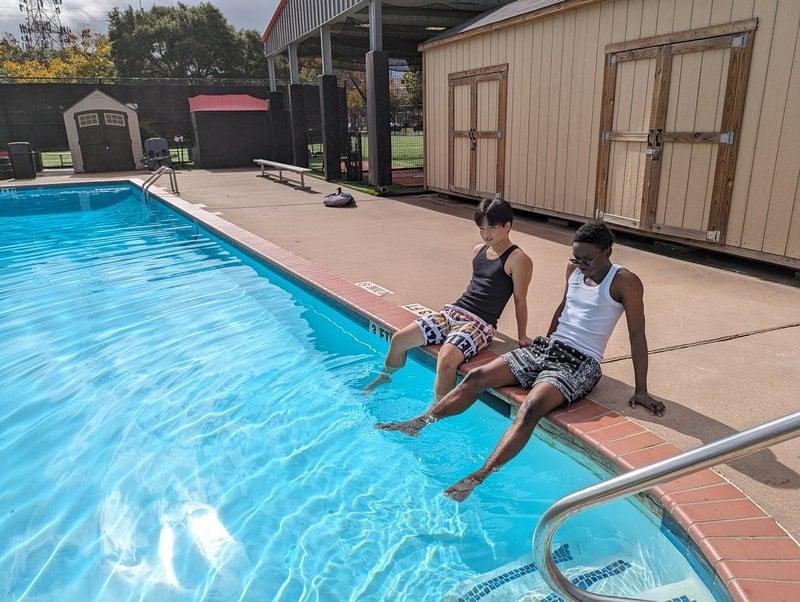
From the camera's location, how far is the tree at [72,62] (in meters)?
42.3

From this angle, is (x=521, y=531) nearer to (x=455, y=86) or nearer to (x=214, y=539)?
(x=214, y=539)

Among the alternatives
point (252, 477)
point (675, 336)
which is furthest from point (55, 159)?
point (675, 336)

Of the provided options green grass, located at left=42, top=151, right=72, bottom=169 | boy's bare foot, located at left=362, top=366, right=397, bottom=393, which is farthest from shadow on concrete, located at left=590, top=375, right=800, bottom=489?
green grass, located at left=42, top=151, right=72, bottom=169

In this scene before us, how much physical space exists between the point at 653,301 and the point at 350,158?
37.4 feet

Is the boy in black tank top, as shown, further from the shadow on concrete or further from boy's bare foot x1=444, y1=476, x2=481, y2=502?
boy's bare foot x1=444, y1=476, x2=481, y2=502

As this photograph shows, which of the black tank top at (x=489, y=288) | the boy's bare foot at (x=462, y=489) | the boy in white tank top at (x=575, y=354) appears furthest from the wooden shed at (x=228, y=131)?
the boy's bare foot at (x=462, y=489)

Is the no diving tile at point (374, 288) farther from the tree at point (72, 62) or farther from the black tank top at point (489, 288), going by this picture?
the tree at point (72, 62)

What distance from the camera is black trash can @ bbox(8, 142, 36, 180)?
1689 centimetres

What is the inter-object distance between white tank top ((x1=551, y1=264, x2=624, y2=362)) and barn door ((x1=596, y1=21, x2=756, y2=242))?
12.2ft

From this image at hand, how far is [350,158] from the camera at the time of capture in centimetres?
1516

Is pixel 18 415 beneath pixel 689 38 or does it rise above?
beneath

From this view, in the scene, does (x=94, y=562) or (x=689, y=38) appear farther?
(x=689, y=38)

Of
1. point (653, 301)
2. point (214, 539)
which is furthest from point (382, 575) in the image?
point (653, 301)

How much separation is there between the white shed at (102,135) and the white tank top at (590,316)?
772 inches
